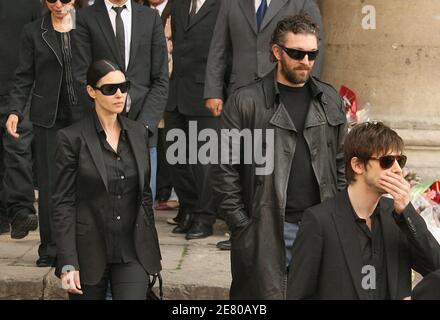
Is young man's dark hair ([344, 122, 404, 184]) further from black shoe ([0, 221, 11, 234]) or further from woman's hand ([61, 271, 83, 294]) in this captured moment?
black shoe ([0, 221, 11, 234])

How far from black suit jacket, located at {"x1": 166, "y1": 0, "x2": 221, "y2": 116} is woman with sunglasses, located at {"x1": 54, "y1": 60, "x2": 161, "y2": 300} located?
2.71 m

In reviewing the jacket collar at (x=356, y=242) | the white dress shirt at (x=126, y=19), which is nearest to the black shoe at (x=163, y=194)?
the white dress shirt at (x=126, y=19)

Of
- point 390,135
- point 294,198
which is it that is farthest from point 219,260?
point 390,135

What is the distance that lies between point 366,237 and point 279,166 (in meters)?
1.21

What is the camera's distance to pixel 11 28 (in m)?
9.04

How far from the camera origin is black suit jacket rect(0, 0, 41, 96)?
9008 mm

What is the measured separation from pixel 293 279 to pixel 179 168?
4229mm

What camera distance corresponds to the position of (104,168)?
646cm

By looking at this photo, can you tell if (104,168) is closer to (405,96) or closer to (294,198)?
(294,198)

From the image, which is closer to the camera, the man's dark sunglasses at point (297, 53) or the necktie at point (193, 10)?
the man's dark sunglasses at point (297, 53)

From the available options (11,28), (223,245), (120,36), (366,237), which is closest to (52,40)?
(120,36)

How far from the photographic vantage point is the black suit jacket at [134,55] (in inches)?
316

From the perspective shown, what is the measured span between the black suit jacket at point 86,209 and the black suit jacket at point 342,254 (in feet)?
4.56

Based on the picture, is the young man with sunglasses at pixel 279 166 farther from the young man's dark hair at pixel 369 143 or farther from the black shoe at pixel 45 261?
the black shoe at pixel 45 261
